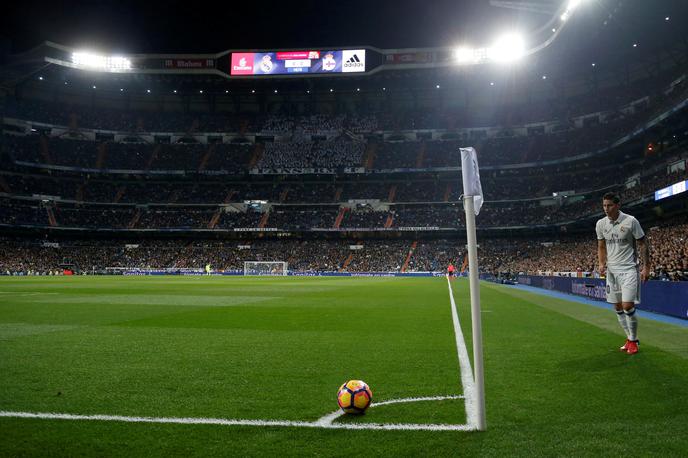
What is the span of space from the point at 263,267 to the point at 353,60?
110 feet

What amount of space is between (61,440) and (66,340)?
20.0ft

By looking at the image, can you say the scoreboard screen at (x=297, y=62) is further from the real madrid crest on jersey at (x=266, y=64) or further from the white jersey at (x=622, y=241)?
the white jersey at (x=622, y=241)

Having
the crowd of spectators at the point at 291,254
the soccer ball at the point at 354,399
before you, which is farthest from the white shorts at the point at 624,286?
the crowd of spectators at the point at 291,254

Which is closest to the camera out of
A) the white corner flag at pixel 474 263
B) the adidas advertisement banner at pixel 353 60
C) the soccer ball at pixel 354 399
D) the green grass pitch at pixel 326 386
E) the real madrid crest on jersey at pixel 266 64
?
the green grass pitch at pixel 326 386

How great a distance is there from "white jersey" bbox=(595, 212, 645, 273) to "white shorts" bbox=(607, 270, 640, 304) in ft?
0.29

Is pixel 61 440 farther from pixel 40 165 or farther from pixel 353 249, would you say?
pixel 40 165

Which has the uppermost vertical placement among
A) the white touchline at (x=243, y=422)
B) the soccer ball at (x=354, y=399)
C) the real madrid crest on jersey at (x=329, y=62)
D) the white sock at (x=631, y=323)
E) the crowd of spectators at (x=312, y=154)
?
the real madrid crest on jersey at (x=329, y=62)

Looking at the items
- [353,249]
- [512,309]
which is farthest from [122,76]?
[512,309]

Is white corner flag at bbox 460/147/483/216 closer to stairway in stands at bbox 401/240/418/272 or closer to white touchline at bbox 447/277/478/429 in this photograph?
white touchline at bbox 447/277/478/429

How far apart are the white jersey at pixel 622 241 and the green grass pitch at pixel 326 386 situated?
4.73 ft

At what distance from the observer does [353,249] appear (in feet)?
→ 239

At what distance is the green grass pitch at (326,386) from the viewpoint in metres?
3.85

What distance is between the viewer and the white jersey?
7.78 m


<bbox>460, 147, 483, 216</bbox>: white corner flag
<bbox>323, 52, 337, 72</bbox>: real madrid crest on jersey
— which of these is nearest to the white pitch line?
<bbox>460, 147, 483, 216</bbox>: white corner flag
